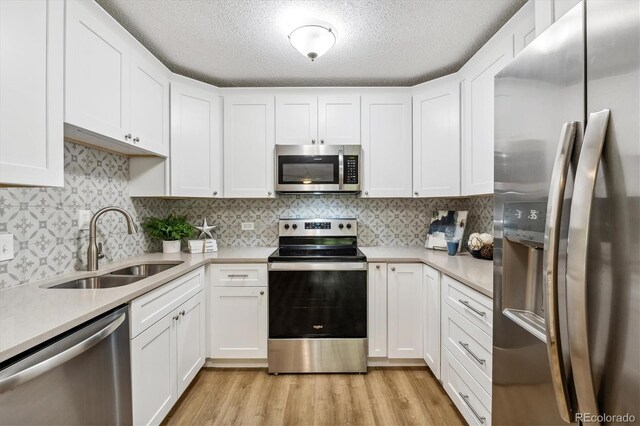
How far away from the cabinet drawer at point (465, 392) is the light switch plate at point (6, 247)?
2366 millimetres

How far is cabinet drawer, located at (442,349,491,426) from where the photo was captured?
1436 millimetres

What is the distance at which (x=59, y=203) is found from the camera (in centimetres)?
164

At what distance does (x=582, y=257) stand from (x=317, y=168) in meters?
2.01

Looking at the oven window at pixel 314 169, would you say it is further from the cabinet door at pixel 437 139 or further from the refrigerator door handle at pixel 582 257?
the refrigerator door handle at pixel 582 257

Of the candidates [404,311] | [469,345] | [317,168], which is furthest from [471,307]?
[317,168]

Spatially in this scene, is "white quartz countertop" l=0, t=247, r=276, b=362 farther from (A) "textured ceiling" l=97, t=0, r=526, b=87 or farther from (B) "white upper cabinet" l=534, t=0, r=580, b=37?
(B) "white upper cabinet" l=534, t=0, r=580, b=37

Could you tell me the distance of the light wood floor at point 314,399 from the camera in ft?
5.81

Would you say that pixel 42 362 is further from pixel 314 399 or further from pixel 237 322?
pixel 314 399

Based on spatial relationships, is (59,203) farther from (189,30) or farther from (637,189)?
(637,189)

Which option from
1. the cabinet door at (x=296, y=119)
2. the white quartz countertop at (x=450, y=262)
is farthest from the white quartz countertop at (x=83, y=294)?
the cabinet door at (x=296, y=119)

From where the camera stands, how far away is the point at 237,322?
2.26m

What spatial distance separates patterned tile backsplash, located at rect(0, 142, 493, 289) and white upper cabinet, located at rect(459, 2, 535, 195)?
470 mm

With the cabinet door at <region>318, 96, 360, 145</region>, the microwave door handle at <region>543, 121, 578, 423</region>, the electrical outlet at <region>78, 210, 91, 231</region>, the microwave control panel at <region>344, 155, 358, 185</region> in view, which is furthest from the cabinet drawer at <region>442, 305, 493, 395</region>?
the electrical outlet at <region>78, 210, 91, 231</region>

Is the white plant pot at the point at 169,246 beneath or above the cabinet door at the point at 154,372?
above
